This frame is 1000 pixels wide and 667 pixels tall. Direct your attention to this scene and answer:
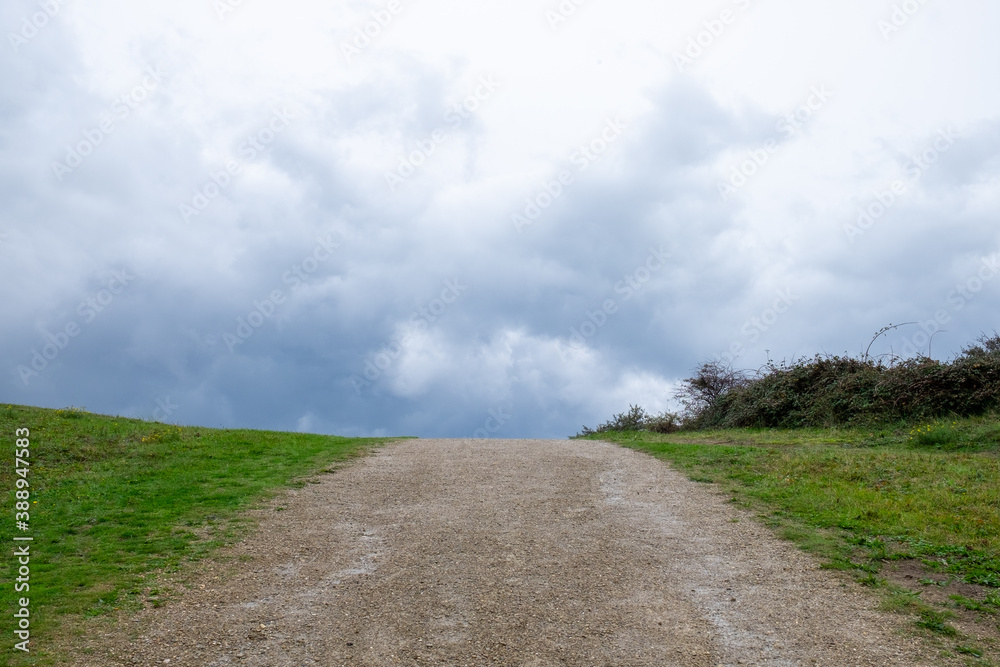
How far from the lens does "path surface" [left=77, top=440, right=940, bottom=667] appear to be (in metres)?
6.20

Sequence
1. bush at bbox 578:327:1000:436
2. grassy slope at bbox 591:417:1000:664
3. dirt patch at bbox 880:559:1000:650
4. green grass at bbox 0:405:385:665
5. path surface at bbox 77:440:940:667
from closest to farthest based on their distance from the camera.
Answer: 1. path surface at bbox 77:440:940:667
2. dirt patch at bbox 880:559:1000:650
3. green grass at bbox 0:405:385:665
4. grassy slope at bbox 591:417:1000:664
5. bush at bbox 578:327:1000:436

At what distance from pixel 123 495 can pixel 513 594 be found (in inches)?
305

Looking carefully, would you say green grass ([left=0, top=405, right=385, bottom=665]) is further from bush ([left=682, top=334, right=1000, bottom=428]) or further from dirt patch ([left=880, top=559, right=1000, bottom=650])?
bush ([left=682, top=334, right=1000, bottom=428])

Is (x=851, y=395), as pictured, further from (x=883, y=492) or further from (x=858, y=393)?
(x=883, y=492)

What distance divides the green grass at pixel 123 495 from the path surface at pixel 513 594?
0.72 m

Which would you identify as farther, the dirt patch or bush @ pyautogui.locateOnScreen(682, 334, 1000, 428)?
bush @ pyautogui.locateOnScreen(682, 334, 1000, 428)

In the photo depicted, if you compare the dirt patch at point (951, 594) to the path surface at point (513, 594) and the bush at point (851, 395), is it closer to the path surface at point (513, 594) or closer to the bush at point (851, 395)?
the path surface at point (513, 594)

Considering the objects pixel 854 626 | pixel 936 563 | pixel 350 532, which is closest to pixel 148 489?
pixel 350 532

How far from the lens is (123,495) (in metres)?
11.9

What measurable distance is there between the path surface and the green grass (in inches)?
28.3

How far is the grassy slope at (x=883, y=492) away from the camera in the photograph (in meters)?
8.56

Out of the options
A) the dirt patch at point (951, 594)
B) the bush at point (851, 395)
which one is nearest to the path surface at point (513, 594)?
the dirt patch at point (951, 594)

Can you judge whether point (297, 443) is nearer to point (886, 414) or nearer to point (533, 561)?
point (533, 561)

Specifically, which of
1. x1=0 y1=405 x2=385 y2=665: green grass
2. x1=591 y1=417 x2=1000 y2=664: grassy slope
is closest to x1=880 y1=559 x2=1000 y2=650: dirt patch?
x1=591 y1=417 x2=1000 y2=664: grassy slope
